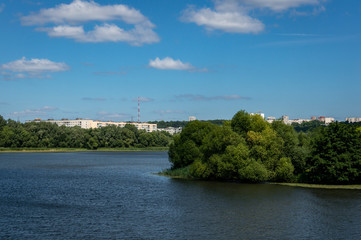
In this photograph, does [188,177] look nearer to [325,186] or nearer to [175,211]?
[325,186]

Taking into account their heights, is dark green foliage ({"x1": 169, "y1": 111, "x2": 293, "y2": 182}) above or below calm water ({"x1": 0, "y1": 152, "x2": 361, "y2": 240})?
above

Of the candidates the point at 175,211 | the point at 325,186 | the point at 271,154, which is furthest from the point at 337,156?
the point at 175,211

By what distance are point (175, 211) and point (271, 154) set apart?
26.6m

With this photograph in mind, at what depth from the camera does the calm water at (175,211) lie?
32875mm

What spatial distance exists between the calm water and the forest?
3830 mm

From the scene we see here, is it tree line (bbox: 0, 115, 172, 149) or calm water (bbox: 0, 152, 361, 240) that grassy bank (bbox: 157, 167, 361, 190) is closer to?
calm water (bbox: 0, 152, 361, 240)

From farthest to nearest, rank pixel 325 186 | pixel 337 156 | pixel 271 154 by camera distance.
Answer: pixel 271 154 < pixel 325 186 < pixel 337 156

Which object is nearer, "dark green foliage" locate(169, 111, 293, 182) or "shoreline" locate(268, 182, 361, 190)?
"shoreline" locate(268, 182, 361, 190)

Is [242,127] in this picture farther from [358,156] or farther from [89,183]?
[89,183]

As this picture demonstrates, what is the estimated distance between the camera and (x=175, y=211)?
1635 inches

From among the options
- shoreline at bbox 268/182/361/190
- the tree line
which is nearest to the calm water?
shoreline at bbox 268/182/361/190

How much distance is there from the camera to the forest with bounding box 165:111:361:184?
2228 inches

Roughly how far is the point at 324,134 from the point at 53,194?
40325 mm

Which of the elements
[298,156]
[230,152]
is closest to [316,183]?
[298,156]
